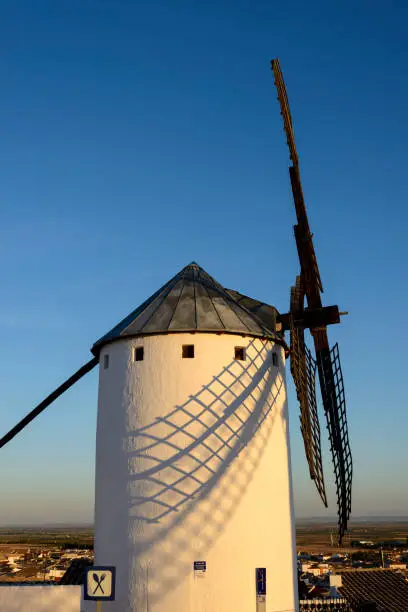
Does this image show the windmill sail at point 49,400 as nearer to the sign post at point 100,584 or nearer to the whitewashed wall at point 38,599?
the whitewashed wall at point 38,599

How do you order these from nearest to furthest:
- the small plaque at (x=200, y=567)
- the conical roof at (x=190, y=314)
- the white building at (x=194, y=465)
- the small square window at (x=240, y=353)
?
the small plaque at (x=200, y=567) < the white building at (x=194, y=465) < the conical roof at (x=190, y=314) < the small square window at (x=240, y=353)

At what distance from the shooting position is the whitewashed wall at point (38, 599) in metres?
13.8

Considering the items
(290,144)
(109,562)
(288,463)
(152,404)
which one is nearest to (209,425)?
(152,404)

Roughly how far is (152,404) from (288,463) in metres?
3.51

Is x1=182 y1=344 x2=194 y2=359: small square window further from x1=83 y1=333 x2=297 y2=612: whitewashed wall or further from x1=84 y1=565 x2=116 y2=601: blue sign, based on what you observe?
x1=84 y1=565 x2=116 y2=601: blue sign

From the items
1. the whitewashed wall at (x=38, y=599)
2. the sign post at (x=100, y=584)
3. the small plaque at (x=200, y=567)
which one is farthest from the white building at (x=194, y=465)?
the sign post at (x=100, y=584)

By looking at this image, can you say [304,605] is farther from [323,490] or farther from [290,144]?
[290,144]

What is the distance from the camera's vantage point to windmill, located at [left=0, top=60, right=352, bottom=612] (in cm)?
1282

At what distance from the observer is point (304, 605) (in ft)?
56.9

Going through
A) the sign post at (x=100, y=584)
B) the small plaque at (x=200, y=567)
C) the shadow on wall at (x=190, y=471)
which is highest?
the shadow on wall at (x=190, y=471)

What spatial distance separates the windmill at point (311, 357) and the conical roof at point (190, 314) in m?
0.82

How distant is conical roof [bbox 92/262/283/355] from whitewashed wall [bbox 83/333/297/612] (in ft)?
0.81

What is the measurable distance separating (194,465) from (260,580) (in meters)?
2.61

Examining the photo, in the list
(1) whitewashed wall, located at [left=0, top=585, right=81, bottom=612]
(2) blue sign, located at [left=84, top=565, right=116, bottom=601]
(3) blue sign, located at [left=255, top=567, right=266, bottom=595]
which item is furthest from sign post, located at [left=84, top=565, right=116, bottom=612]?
(1) whitewashed wall, located at [left=0, top=585, right=81, bottom=612]
